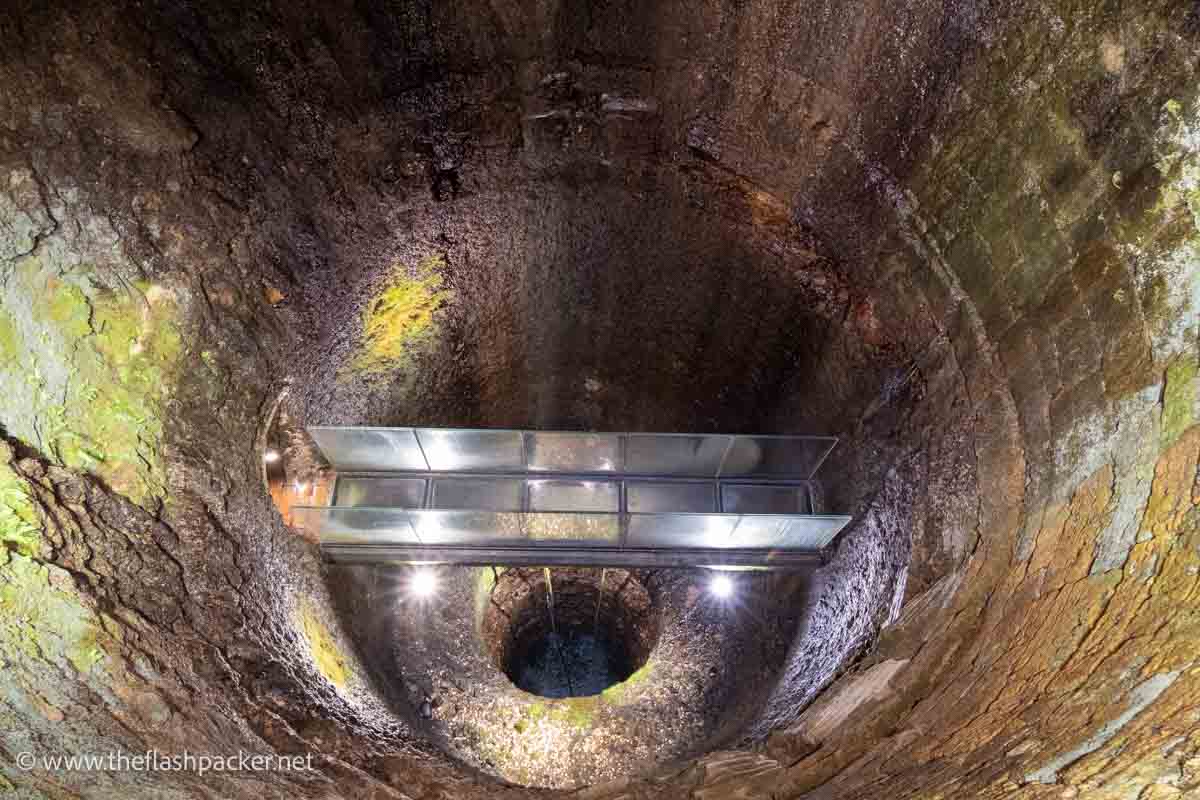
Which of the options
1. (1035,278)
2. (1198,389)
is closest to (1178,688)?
(1198,389)

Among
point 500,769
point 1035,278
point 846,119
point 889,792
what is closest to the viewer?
point 889,792

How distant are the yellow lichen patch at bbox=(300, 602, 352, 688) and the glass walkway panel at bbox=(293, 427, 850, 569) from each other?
0.52m

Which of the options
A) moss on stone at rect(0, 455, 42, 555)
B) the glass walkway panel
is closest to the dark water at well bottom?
the glass walkway panel

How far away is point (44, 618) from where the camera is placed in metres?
2.80

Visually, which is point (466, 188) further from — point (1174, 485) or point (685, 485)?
point (1174, 485)

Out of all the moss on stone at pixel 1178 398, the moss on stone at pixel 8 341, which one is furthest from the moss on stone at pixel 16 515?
the moss on stone at pixel 1178 398

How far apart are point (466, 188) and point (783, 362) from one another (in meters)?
2.53

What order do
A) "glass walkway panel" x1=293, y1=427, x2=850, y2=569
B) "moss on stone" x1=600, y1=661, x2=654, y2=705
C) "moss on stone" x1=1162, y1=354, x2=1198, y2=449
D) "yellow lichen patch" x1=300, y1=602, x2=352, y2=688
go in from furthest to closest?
"moss on stone" x1=600, y1=661, x2=654, y2=705
"glass walkway panel" x1=293, y1=427, x2=850, y2=569
"yellow lichen patch" x1=300, y1=602, x2=352, y2=688
"moss on stone" x1=1162, y1=354, x2=1198, y2=449

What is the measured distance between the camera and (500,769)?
482 cm

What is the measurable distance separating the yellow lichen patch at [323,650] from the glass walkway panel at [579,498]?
0.52m

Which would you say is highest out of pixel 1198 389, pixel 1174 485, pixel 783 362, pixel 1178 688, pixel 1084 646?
pixel 783 362

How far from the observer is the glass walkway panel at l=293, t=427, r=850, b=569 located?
468 cm

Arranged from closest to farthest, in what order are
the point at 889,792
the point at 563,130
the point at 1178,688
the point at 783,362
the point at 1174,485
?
the point at 1178,688
the point at 889,792
the point at 1174,485
the point at 563,130
the point at 783,362

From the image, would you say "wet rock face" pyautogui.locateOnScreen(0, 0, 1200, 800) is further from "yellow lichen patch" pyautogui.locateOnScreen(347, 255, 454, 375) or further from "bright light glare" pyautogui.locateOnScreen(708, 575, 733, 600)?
"bright light glare" pyautogui.locateOnScreen(708, 575, 733, 600)
